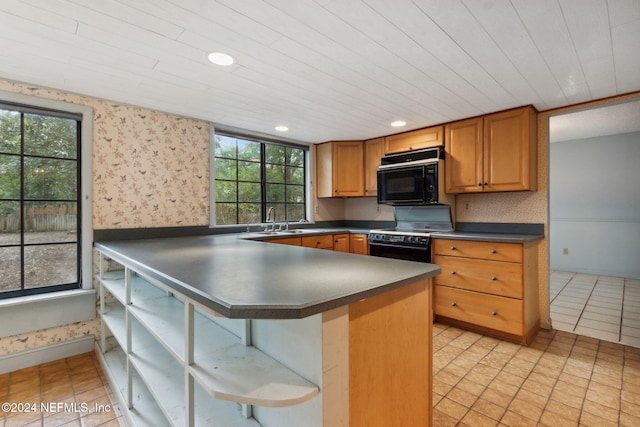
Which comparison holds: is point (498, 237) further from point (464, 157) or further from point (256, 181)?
point (256, 181)

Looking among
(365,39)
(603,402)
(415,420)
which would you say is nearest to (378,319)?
(415,420)

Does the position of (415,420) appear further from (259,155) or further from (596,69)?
(259,155)

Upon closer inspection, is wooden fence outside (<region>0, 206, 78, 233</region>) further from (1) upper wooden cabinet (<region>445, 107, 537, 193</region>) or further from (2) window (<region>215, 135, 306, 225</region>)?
(1) upper wooden cabinet (<region>445, 107, 537, 193</region>)

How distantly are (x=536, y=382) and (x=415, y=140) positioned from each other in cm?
257

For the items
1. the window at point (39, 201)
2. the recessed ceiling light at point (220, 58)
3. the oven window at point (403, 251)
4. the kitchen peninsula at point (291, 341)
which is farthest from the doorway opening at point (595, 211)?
the window at point (39, 201)

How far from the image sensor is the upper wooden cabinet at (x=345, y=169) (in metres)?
4.23

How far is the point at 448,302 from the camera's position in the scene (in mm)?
3020

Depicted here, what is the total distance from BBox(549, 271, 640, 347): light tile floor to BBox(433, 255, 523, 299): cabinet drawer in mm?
877

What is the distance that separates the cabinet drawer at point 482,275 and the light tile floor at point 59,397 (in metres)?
2.73

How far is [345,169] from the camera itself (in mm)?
4270

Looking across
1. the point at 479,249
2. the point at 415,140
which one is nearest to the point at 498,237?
the point at 479,249

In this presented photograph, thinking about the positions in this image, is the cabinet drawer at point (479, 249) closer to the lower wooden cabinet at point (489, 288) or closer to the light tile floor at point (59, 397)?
the lower wooden cabinet at point (489, 288)

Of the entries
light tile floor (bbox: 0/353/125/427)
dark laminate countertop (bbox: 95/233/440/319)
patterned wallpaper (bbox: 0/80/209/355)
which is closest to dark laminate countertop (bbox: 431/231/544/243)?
dark laminate countertop (bbox: 95/233/440/319)

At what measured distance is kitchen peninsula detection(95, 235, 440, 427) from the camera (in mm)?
907
